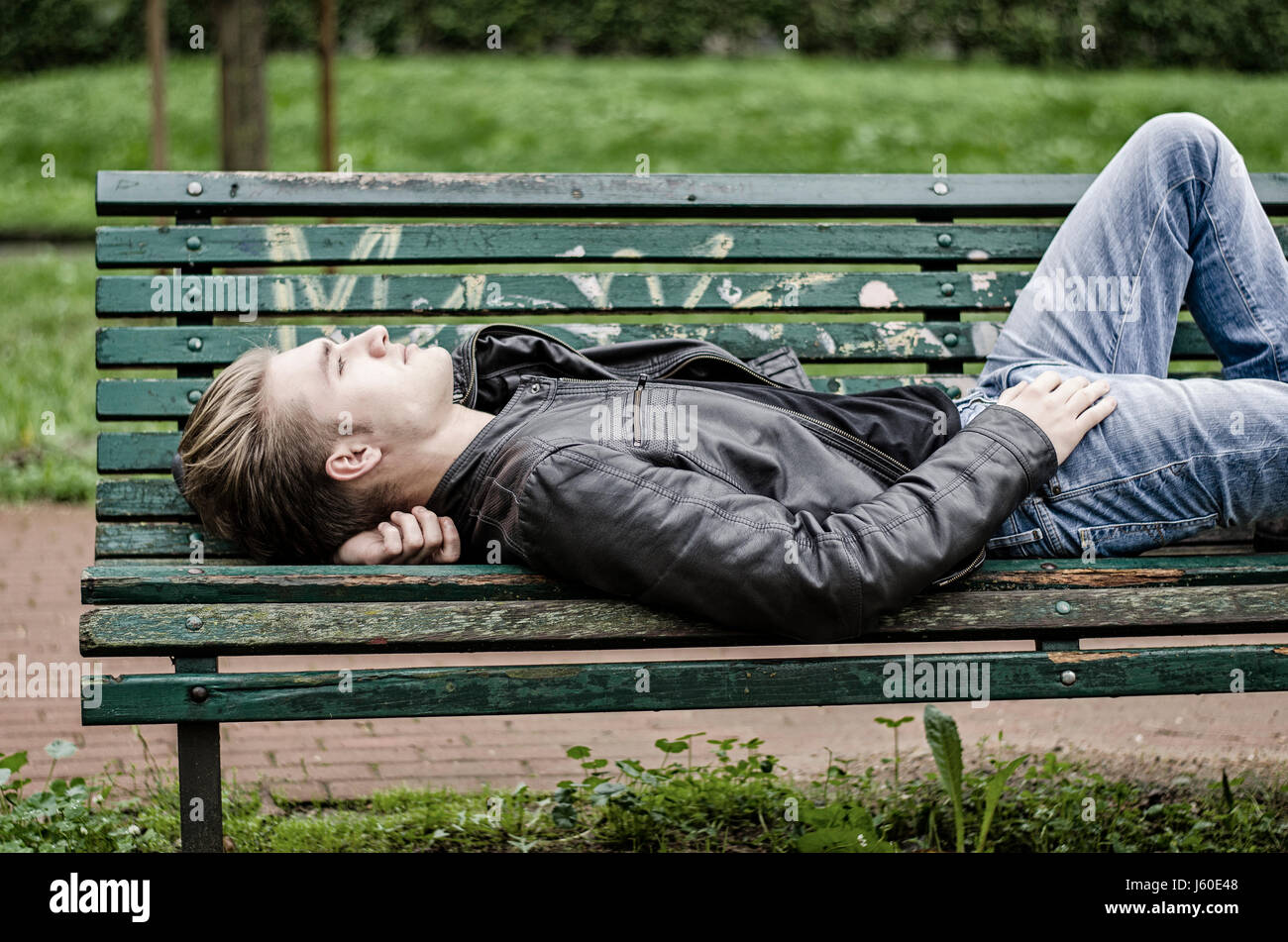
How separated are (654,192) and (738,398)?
803 millimetres

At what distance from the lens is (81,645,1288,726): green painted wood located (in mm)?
2309

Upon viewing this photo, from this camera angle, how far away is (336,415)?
2.52 meters

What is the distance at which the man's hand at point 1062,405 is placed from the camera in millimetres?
2574

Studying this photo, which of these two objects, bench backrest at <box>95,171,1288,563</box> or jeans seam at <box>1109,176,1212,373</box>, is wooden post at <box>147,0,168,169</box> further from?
jeans seam at <box>1109,176,1212,373</box>

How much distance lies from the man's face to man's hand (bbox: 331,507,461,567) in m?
0.14

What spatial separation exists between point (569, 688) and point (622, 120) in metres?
12.3

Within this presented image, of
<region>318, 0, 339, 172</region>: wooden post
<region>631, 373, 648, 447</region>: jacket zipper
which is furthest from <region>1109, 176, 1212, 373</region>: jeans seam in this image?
<region>318, 0, 339, 172</region>: wooden post

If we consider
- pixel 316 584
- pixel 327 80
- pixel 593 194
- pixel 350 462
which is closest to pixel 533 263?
pixel 593 194

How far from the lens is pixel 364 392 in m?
2.52

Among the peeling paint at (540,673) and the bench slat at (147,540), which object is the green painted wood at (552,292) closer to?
the bench slat at (147,540)

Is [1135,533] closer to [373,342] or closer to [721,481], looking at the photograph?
[721,481]

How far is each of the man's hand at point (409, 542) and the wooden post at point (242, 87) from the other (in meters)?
4.96

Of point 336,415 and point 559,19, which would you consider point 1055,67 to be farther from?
point 336,415
